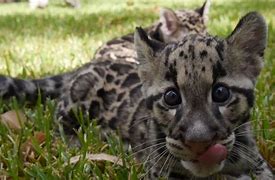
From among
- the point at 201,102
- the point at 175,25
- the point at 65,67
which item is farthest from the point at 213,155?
the point at 175,25

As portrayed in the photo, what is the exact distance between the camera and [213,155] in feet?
10.3

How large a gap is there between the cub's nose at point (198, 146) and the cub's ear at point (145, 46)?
873mm

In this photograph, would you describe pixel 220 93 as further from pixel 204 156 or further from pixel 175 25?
pixel 175 25

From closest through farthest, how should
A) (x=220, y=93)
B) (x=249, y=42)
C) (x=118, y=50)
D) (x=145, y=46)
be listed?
(x=220, y=93)
(x=249, y=42)
(x=145, y=46)
(x=118, y=50)

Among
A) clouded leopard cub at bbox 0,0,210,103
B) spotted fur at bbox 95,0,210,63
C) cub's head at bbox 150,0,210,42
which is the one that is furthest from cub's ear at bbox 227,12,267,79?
cub's head at bbox 150,0,210,42

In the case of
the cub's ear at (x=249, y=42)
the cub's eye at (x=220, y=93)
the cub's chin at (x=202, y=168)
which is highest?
the cub's ear at (x=249, y=42)

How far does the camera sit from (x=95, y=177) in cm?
378

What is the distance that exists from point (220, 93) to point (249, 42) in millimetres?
534

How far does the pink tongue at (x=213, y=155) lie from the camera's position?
10.3 ft

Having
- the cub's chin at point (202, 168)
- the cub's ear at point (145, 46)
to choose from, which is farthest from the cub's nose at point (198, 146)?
the cub's ear at point (145, 46)

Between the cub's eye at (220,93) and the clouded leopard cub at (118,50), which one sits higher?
the cub's eye at (220,93)

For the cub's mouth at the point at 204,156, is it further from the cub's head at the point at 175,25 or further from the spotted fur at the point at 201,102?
the cub's head at the point at 175,25

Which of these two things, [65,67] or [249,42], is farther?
[65,67]

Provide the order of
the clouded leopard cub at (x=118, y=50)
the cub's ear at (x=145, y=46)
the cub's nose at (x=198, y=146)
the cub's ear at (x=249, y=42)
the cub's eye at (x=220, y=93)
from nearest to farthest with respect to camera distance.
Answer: the cub's nose at (x=198, y=146) < the cub's eye at (x=220, y=93) < the cub's ear at (x=249, y=42) < the cub's ear at (x=145, y=46) < the clouded leopard cub at (x=118, y=50)
